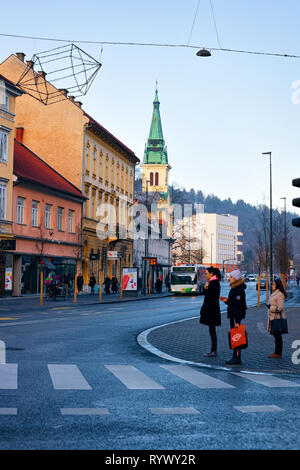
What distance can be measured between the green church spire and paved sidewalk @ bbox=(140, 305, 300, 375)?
3870 inches

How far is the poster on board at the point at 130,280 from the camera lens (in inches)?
1961

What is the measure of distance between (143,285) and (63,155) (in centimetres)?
1289

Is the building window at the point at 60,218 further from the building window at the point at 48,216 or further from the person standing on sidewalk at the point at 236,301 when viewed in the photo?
the person standing on sidewalk at the point at 236,301

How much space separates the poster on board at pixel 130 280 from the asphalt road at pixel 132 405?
35.1 metres

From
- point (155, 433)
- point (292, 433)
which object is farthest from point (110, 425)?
point (292, 433)

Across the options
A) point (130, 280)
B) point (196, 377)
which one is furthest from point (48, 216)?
point (196, 377)

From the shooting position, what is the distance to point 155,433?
655cm

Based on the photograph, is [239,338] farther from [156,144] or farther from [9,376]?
A: [156,144]

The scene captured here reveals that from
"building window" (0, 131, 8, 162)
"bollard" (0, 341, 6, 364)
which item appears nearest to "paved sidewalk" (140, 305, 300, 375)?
"bollard" (0, 341, 6, 364)

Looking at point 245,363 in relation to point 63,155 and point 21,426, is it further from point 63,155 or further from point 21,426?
point 63,155

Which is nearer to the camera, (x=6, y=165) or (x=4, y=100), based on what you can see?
(x=4, y=100)

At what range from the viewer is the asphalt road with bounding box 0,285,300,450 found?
20.6 ft

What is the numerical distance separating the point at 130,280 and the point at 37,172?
32.7 feet

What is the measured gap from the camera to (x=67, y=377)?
408 inches
